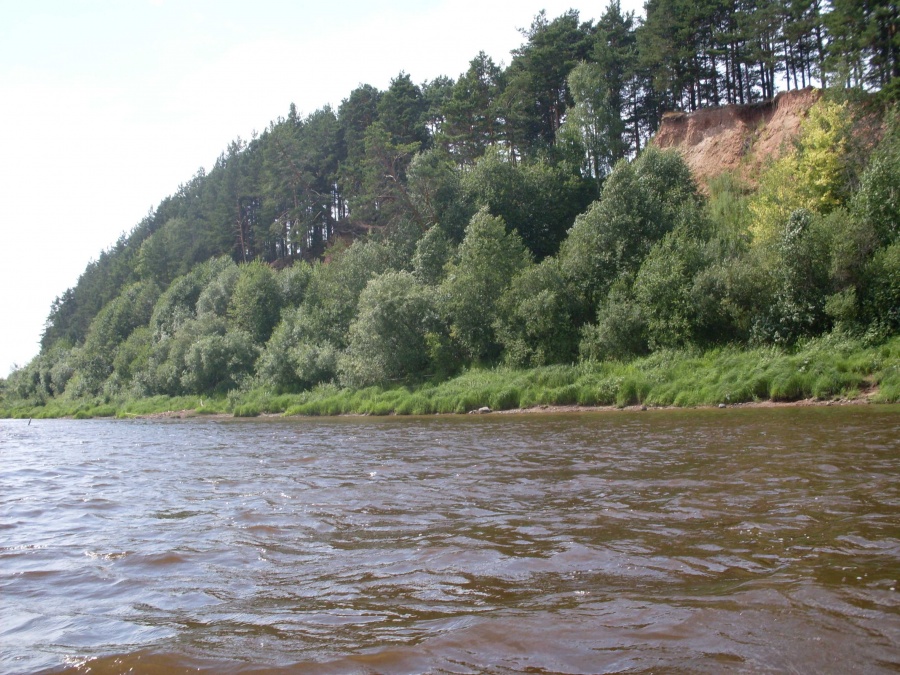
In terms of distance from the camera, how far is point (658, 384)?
104 feet

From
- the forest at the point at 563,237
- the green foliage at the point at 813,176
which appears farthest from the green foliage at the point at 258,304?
the green foliage at the point at 813,176

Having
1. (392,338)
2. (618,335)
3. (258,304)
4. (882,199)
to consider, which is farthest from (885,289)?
(258,304)

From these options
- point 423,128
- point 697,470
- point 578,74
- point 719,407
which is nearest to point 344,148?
point 423,128

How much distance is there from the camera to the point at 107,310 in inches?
4040

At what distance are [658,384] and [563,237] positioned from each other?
2947cm

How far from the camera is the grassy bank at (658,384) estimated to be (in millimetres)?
26391

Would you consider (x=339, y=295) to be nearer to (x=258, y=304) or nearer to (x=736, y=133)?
(x=258, y=304)

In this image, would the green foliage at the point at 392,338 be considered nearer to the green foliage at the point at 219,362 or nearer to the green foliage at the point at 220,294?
the green foliage at the point at 219,362

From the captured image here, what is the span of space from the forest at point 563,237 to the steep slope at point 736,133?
6.86 feet

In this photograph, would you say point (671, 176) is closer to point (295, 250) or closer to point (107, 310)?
point (295, 250)

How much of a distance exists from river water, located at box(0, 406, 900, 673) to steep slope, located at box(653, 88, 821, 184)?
132 ft

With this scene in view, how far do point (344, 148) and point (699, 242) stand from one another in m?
56.5

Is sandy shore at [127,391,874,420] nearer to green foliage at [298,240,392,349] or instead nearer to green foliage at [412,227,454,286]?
green foliage at [298,240,392,349]

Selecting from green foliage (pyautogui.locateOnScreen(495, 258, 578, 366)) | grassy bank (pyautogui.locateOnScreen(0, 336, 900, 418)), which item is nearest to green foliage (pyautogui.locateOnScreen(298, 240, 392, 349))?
grassy bank (pyautogui.locateOnScreen(0, 336, 900, 418))
